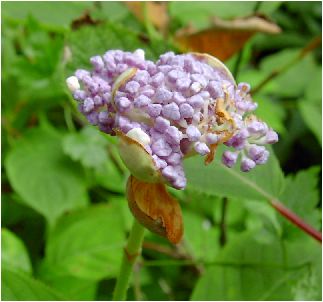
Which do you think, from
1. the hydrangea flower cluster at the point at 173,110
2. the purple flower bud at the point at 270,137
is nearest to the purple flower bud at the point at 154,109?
the hydrangea flower cluster at the point at 173,110

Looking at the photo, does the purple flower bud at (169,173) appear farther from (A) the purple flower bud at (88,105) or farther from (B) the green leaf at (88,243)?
(B) the green leaf at (88,243)

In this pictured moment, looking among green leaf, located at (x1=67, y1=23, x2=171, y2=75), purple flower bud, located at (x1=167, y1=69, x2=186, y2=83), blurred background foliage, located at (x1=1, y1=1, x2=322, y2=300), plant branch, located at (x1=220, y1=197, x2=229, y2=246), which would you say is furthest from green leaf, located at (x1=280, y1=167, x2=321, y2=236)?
purple flower bud, located at (x1=167, y1=69, x2=186, y2=83)

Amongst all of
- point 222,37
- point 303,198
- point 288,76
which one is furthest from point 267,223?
point 288,76

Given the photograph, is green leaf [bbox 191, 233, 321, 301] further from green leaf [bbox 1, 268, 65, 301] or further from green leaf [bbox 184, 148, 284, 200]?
green leaf [bbox 1, 268, 65, 301]

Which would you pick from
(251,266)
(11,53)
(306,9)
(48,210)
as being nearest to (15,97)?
(11,53)

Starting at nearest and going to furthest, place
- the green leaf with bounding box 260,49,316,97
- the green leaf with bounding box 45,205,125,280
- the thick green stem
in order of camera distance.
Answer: the thick green stem
the green leaf with bounding box 45,205,125,280
the green leaf with bounding box 260,49,316,97
